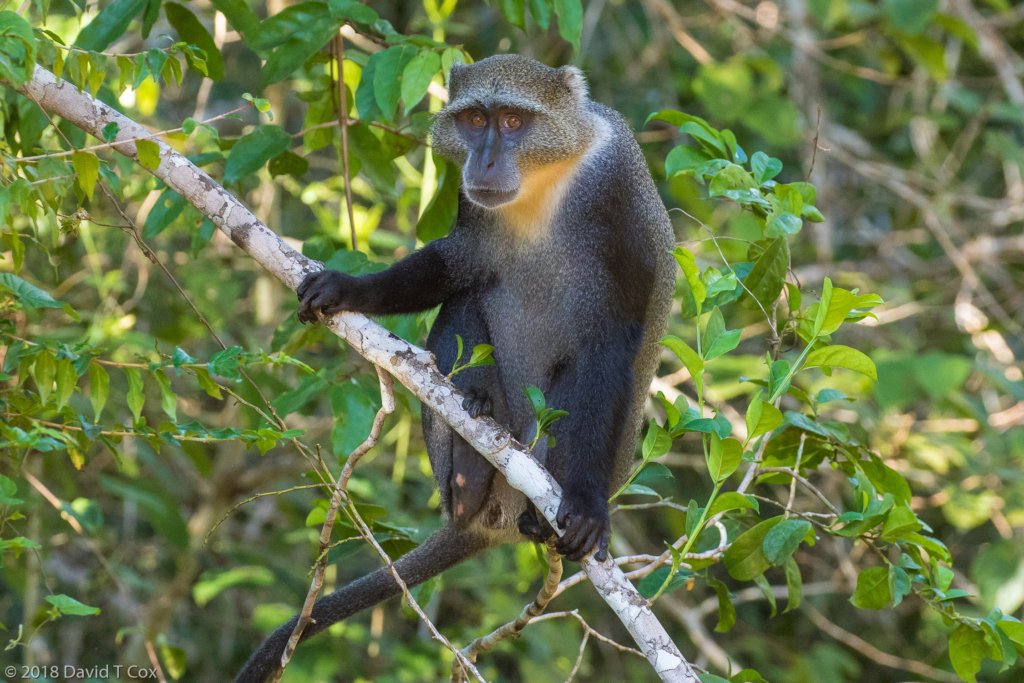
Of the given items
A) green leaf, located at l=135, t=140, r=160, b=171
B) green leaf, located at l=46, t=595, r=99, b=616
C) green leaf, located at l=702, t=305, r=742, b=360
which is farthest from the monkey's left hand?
green leaf, located at l=135, t=140, r=160, b=171

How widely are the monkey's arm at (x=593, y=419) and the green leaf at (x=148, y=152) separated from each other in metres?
1.55

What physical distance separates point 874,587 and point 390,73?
7.22 ft

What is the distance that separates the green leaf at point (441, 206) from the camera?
3617 mm

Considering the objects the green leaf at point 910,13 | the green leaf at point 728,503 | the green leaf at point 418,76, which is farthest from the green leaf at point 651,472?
the green leaf at point 910,13

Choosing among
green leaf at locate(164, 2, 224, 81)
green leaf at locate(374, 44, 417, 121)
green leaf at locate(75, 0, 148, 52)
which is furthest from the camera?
green leaf at locate(164, 2, 224, 81)

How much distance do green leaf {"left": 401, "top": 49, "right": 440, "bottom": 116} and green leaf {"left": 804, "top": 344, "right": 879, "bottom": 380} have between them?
1.43 m

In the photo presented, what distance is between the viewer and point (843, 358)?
2348 millimetres

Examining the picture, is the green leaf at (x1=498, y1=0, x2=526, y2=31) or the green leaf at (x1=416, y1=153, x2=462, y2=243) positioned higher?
the green leaf at (x1=498, y1=0, x2=526, y2=31)

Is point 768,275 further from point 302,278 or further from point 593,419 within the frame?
point 302,278

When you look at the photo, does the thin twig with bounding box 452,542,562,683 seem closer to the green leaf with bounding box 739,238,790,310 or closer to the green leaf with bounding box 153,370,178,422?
the green leaf with bounding box 739,238,790,310

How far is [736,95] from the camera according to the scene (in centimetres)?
552

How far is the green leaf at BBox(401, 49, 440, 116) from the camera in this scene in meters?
2.85

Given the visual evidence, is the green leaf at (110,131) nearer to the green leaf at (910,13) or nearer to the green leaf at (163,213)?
the green leaf at (163,213)

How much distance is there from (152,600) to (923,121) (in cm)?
637
